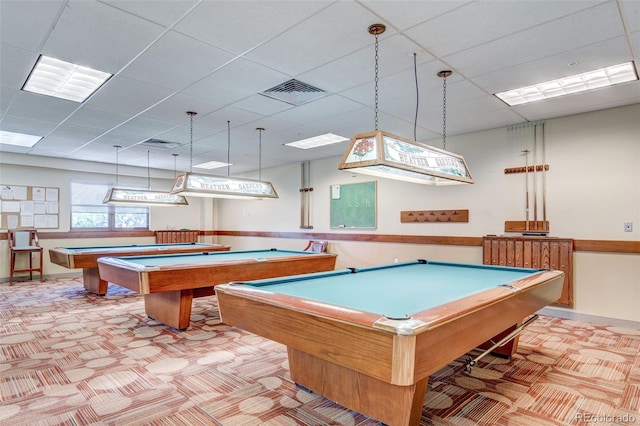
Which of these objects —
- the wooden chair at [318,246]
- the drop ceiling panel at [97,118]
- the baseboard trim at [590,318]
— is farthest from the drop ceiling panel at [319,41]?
the wooden chair at [318,246]

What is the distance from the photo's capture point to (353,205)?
23.3 ft

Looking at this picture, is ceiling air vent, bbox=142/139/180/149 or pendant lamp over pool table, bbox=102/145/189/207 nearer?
ceiling air vent, bbox=142/139/180/149

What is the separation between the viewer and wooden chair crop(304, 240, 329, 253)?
745 centimetres

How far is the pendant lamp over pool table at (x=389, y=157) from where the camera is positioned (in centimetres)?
245

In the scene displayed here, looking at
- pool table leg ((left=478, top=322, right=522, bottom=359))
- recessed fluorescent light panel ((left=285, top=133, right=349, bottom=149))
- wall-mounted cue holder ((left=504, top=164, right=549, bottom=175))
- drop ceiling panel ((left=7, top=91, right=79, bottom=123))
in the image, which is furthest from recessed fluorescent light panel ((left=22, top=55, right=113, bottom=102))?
wall-mounted cue holder ((left=504, top=164, right=549, bottom=175))

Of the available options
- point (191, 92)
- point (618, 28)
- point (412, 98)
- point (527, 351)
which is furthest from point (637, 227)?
point (191, 92)

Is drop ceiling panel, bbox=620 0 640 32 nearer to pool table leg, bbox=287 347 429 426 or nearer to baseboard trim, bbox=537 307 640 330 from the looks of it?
pool table leg, bbox=287 347 429 426

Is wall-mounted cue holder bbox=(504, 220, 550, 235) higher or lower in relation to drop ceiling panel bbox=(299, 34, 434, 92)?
lower

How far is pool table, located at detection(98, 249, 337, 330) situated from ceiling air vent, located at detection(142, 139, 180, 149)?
2388mm

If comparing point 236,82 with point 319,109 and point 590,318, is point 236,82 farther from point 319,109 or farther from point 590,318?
point 590,318

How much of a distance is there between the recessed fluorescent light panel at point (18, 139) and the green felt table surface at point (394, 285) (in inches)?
221

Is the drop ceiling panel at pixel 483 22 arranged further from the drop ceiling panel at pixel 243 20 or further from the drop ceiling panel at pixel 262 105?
the drop ceiling panel at pixel 262 105

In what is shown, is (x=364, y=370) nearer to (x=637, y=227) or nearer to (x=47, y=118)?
(x=637, y=227)

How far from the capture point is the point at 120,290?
637 centimetres
